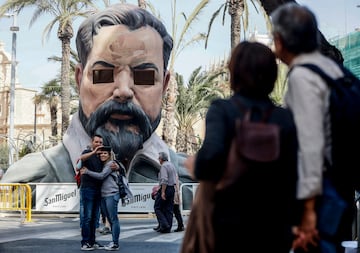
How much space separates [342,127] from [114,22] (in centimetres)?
1700

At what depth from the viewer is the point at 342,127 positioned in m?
2.64

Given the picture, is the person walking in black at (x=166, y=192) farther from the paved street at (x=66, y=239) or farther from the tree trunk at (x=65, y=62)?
the tree trunk at (x=65, y=62)

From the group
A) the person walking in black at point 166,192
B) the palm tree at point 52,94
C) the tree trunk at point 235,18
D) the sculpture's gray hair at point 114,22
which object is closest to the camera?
the person walking in black at point 166,192

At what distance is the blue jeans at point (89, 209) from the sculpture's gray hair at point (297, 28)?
6.65m

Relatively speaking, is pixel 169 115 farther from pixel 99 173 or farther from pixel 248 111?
pixel 248 111

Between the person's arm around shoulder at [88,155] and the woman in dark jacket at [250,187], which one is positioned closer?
the woman in dark jacket at [250,187]

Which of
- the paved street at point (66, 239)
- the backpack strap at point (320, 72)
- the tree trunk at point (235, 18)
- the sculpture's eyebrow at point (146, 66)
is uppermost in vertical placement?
the tree trunk at point (235, 18)

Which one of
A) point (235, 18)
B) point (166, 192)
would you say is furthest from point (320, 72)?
point (235, 18)

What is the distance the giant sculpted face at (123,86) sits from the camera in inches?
733

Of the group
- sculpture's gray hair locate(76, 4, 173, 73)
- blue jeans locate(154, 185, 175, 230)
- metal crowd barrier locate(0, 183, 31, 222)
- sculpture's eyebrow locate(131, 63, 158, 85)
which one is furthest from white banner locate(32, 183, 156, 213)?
blue jeans locate(154, 185, 175, 230)

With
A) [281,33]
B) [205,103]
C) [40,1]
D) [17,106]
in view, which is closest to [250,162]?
[281,33]

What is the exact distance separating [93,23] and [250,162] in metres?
17.5

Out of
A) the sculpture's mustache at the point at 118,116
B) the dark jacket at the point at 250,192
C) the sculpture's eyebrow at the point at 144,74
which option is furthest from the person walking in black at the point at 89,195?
the sculpture's eyebrow at the point at 144,74

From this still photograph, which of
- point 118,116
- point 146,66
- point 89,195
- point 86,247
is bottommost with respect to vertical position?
point 86,247
